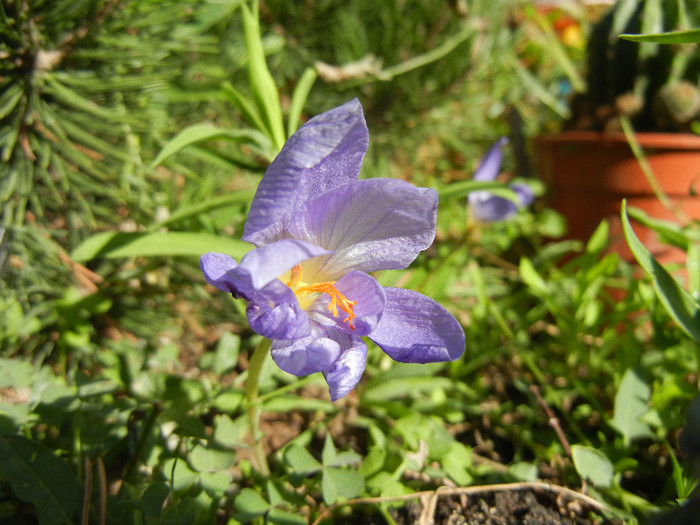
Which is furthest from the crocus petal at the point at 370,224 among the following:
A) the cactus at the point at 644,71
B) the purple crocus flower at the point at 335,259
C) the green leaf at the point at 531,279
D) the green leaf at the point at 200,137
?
the cactus at the point at 644,71

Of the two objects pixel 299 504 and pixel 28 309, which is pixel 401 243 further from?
pixel 28 309

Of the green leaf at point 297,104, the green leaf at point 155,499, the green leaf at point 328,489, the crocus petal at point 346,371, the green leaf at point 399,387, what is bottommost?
the green leaf at point 399,387

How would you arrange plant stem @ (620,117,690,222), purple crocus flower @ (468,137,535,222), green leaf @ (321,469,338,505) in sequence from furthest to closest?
purple crocus flower @ (468,137,535,222)
plant stem @ (620,117,690,222)
green leaf @ (321,469,338,505)

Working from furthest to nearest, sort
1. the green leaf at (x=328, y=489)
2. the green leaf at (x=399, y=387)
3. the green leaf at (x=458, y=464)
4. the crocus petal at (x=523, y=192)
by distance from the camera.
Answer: the crocus petal at (x=523, y=192), the green leaf at (x=399, y=387), the green leaf at (x=458, y=464), the green leaf at (x=328, y=489)

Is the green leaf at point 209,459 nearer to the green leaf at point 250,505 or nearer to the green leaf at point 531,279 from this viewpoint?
the green leaf at point 250,505

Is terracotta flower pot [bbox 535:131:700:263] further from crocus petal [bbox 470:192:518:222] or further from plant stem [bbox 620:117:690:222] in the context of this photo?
crocus petal [bbox 470:192:518:222]

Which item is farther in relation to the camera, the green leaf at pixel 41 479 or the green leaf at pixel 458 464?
the green leaf at pixel 458 464

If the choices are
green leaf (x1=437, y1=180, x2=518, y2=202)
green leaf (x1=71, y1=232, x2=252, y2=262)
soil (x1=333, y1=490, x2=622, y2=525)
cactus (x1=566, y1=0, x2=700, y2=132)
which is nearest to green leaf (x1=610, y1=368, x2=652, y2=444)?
soil (x1=333, y1=490, x2=622, y2=525)

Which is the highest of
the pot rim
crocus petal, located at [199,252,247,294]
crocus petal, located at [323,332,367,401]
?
crocus petal, located at [199,252,247,294]

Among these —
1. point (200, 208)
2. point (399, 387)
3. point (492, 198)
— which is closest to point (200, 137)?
point (200, 208)
